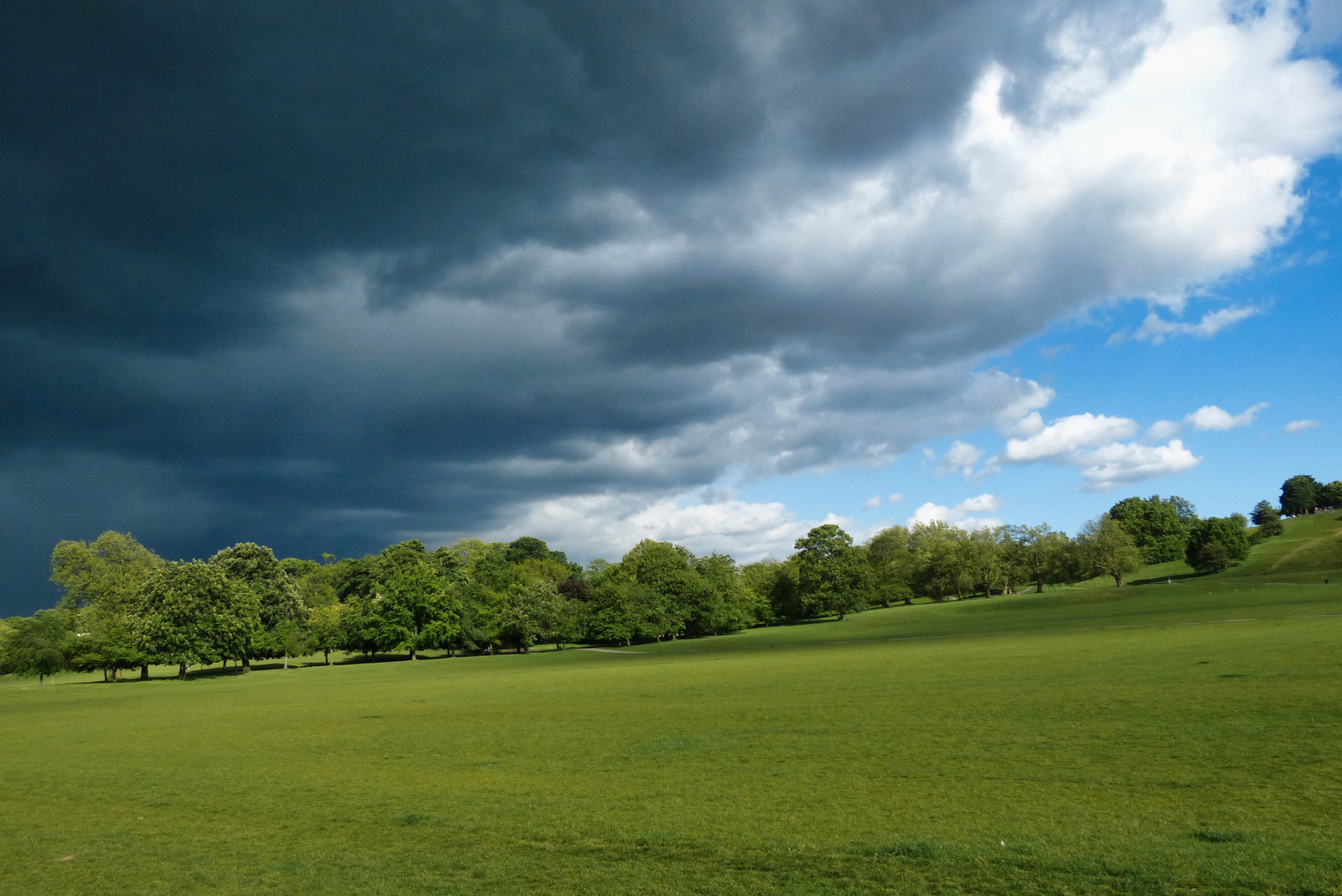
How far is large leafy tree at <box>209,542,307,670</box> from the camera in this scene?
86.2 metres

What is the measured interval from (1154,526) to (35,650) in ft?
632

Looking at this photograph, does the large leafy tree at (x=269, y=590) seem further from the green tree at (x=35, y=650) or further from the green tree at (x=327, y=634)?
the green tree at (x=35, y=650)

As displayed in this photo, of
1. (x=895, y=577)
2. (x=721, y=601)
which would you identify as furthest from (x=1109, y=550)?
(x=721, y=601)

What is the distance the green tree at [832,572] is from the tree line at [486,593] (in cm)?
25

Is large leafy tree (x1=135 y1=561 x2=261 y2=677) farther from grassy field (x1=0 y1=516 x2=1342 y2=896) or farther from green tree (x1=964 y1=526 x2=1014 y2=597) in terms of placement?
green tree (x1=964 y1=526 x2=1014 y2=597)

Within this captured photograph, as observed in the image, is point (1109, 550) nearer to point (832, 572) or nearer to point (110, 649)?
point (832, 572)

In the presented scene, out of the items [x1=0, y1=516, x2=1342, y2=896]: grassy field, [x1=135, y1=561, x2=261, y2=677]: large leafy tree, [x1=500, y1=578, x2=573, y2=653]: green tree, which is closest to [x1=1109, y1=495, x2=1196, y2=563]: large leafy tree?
[x1=500, y1=578, x2=573, y2=653]: green tree

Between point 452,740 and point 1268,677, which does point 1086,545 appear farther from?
point 452,740

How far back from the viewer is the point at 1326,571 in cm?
9169

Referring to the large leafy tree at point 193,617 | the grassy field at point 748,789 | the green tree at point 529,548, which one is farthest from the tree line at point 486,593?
the grassy field at point 748,789

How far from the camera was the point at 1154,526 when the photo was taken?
159 metres

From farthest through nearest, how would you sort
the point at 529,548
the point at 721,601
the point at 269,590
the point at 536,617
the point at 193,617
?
the point at 529,548 → the point at 721,601 → the point at 536,617 → the point at 269,590 → the point at 193,617

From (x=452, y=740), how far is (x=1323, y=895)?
Answer: 750 inches

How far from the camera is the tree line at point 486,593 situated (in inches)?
2987
